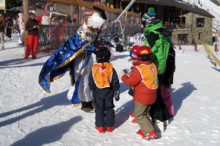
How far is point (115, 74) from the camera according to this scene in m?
3.63

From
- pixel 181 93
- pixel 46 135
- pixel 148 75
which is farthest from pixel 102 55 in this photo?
pixel 181 93

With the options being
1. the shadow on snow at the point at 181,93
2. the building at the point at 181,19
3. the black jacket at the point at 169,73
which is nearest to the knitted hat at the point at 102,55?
the black jacket at the point at 169,73

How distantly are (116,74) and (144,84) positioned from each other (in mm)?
548

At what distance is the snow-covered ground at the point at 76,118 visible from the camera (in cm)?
336

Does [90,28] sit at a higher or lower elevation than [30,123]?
higher

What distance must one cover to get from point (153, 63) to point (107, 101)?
0.88 meters

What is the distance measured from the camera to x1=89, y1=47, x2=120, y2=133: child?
3535 millimetres

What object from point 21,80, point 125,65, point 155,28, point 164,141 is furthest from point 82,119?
point 125,65

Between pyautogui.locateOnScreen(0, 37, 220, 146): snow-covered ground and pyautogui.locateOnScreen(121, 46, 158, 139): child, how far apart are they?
0.27 m

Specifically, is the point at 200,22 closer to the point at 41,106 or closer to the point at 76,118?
the point at 41,106

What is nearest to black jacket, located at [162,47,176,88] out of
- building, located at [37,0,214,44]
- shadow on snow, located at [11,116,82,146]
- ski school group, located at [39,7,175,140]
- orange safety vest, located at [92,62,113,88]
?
ski school group, located at [39,7,175,140]

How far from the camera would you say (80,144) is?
323 cm

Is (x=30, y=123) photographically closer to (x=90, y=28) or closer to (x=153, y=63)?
(x=90, y=28)

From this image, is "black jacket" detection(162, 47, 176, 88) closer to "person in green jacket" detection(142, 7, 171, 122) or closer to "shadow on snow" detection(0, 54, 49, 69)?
"person in green jacket" detection(142, 7, 171, 122)
